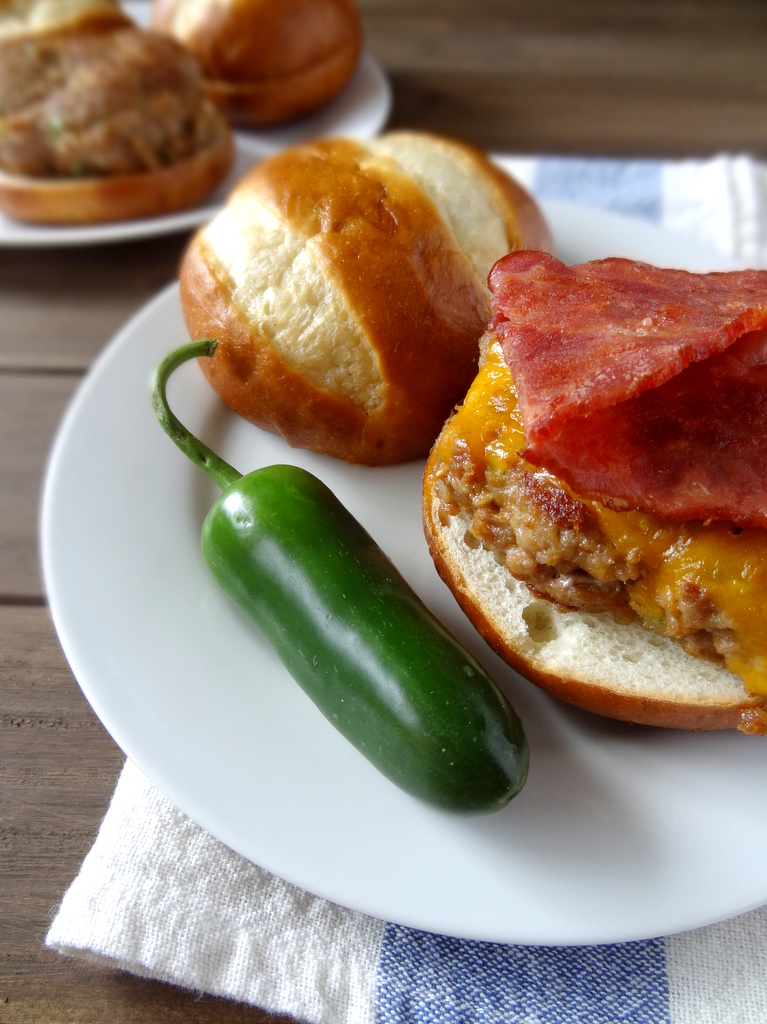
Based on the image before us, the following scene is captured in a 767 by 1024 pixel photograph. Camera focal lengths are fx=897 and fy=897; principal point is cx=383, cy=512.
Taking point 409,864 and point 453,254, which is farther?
point 453,254

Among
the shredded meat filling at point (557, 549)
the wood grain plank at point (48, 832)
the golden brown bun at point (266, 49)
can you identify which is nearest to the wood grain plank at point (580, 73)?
the golden brown bun at point (266, 49)

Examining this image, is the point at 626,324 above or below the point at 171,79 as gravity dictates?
above

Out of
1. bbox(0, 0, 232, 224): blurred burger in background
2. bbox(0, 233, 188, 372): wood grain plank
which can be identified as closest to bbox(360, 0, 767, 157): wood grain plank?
bbox(0, 0, 232, 224): blurred burger in background

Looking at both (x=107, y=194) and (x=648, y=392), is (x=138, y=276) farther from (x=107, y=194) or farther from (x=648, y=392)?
(x=648, y=392)

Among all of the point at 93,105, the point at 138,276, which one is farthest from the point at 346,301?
the point at 93,105

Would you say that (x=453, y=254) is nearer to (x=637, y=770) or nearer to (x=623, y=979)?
(x=637, y=770)

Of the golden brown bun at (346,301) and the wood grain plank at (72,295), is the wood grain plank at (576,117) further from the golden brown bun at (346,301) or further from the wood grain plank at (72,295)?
the golden brown bun at (346,301)

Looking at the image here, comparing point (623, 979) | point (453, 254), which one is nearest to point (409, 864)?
point (623, 979)
